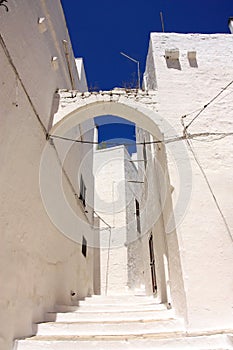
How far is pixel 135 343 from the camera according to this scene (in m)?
3.19

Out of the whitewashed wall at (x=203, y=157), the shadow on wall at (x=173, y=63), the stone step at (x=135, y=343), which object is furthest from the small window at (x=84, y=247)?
the shadow on wall at (x=173, y=63)

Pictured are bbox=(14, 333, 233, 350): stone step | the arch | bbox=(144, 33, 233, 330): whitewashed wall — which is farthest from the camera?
the arch

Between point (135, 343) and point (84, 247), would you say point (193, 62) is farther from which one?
point (84, 247)

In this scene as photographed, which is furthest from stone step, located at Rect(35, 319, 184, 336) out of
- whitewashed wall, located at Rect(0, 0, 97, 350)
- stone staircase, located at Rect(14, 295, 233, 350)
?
whitewashed wall, located at Rect(0, 0, 97, 350)

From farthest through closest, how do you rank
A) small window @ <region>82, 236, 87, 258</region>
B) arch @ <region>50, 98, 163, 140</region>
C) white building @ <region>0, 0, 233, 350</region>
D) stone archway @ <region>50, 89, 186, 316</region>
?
small window @ <region>82, 236, 87, 258</region>
arch @ <region>50, 98, 163, 140</region>
stone archway @ <region>50, 89, 186, 316</region>
white building @ <region>0, 0, 233, 350</region>

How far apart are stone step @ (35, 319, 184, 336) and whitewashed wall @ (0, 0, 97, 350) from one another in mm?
301

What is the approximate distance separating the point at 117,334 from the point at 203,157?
9.78 feet

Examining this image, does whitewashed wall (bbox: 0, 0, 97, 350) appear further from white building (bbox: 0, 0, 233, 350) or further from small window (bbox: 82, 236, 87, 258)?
small window (bbox: 82, 236, 87, 258)

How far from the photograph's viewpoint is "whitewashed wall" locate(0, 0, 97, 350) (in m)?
3.32

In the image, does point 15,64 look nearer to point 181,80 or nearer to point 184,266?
point 181,80

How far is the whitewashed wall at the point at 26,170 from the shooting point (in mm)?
3322

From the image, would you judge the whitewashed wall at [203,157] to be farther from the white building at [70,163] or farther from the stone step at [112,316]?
the stone step at [112,316]

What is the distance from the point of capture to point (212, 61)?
585 centimetres

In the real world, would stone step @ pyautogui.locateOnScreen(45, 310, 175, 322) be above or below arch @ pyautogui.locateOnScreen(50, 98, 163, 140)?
below
